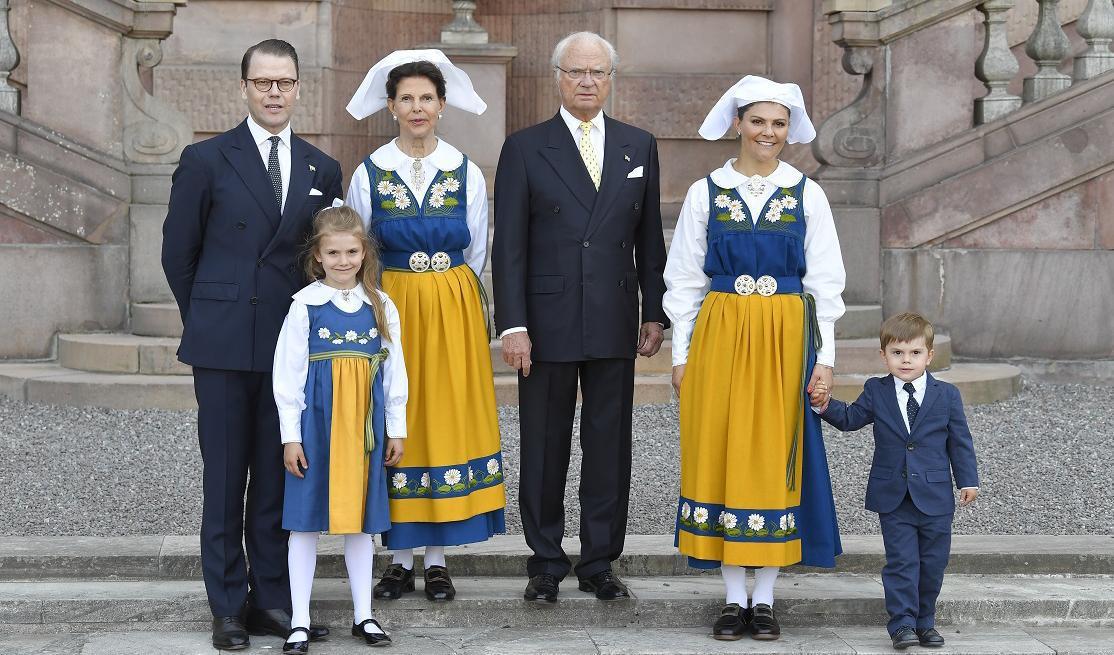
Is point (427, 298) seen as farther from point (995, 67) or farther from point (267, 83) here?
point (995, 67)

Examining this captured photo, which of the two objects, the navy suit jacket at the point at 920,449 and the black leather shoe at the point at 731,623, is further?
the black leather shoe at the point at 731,623

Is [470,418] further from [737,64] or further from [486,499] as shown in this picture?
[737,64]

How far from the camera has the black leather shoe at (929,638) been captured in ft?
18.1

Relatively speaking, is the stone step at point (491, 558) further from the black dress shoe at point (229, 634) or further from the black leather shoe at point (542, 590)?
the black dress shoe at point (229, 634)

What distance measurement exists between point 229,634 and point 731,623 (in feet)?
5.42

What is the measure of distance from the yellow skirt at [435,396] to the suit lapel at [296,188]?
428mm

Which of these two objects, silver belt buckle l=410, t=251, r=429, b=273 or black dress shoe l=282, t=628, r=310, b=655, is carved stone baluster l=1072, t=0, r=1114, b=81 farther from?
black dress shoe l=282, t=628, r=310, b=655

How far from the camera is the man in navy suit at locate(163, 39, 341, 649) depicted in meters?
5.37

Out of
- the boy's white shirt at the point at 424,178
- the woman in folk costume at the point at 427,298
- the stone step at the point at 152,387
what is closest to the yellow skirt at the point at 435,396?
the woman in folk costume at the point at 427,298

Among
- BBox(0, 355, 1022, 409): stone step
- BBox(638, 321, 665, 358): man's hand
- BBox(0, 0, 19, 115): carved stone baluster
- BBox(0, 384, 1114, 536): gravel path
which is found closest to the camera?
BBox(638, 321, 665, 358): man's hand

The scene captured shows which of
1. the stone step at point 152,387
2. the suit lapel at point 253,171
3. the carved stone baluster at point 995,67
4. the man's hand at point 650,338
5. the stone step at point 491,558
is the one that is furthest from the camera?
the carved stone baluster at point 995,67

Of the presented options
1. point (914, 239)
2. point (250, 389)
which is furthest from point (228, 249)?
point (914, 239)

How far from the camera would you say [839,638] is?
5.66m

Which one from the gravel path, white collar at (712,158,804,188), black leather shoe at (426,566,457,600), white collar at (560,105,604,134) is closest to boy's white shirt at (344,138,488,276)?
white collar at (560,105,604,134)
